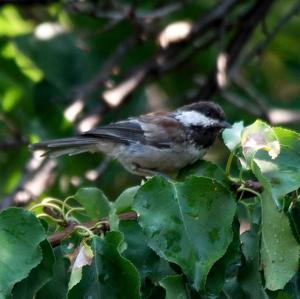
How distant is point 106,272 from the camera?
3.11 m

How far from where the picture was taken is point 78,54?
6.70 m

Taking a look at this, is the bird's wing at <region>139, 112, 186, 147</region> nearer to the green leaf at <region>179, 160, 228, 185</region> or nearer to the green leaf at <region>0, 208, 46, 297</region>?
the green leaf at <region>179, 160, 228, 185</region>

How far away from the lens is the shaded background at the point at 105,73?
20.8 ft

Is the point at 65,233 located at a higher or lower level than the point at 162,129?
higher

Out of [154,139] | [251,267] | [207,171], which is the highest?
[207,171]

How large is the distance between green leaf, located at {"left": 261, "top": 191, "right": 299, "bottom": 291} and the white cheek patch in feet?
8.03

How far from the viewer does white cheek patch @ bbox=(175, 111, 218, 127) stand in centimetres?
548

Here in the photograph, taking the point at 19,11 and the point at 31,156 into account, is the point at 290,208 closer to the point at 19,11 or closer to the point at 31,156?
the point at 31,156

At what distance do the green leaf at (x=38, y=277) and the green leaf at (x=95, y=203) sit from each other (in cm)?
45

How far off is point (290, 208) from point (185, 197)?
1.22 feet

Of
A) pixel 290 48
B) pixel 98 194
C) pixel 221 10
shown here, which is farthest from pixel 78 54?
pixel 98 194

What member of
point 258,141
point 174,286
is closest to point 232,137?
point 258,141

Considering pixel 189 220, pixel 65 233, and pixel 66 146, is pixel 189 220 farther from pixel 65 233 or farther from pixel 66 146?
pixel 66 146

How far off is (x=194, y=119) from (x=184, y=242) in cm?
257
